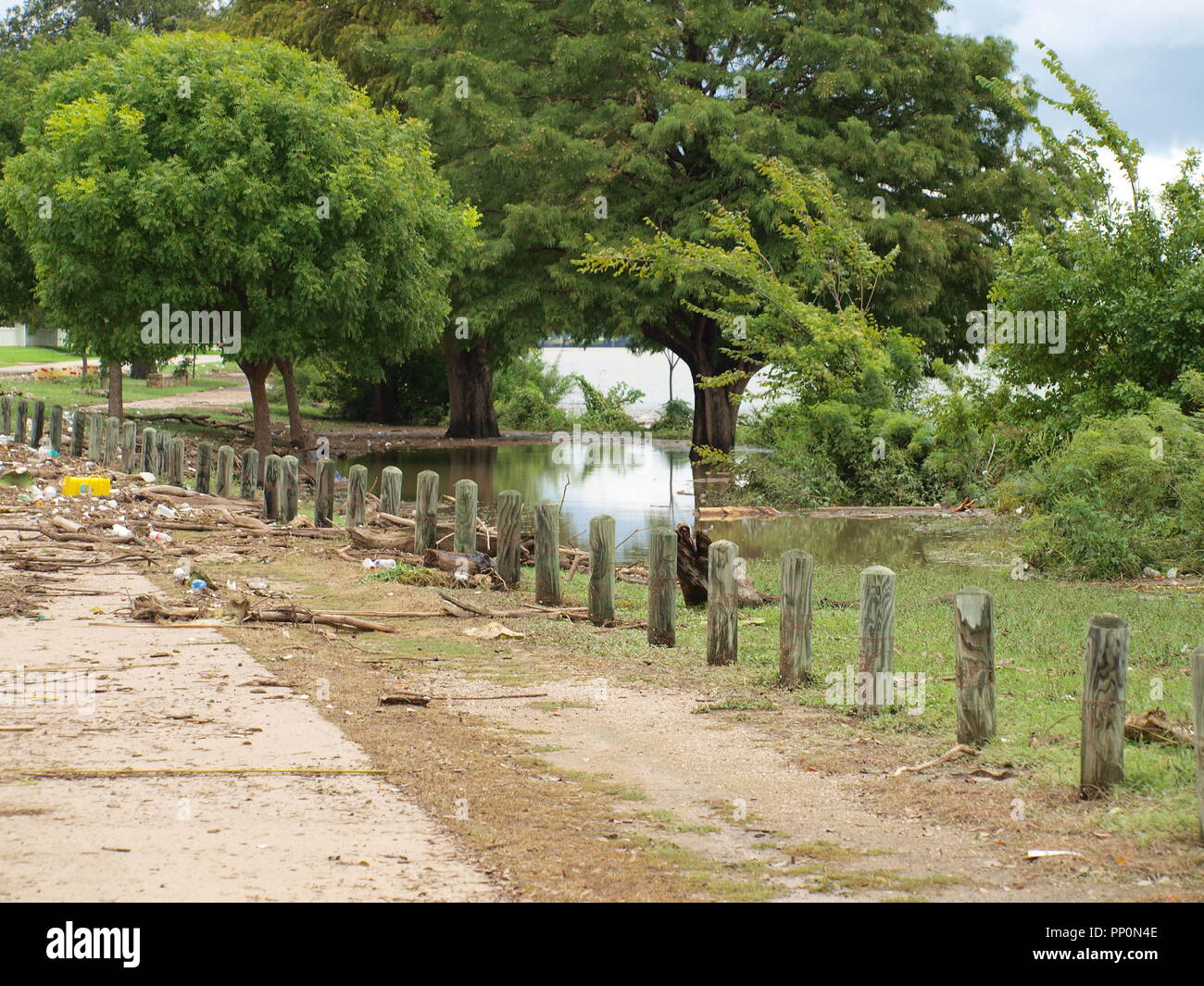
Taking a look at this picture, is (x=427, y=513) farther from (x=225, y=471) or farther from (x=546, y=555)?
(x=225, y=471)

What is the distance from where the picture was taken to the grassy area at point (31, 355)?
66.8 metres

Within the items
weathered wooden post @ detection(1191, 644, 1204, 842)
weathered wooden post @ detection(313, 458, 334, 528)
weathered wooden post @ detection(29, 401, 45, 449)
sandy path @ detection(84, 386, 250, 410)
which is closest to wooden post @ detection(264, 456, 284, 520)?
weathered wooden post @ detection(313, 458, 334, 528)

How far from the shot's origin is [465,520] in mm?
15617

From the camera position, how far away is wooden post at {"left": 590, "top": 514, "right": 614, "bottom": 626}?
41.4 feet

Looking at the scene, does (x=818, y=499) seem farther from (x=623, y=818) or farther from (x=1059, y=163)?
(x=623, y=818)

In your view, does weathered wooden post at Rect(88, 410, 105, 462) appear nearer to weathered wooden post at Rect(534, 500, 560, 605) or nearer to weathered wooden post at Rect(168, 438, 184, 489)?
weathered wooden post at Rect(168, 438, 184, 489)

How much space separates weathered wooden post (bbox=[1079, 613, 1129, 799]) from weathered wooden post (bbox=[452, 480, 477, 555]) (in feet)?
30.5

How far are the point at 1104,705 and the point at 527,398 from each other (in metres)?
47.0

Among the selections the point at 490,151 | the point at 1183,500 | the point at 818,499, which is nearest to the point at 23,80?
the point at 490,151

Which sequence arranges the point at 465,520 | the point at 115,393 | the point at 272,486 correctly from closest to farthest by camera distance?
the point at 465,520, the point at 272,486, the point at 115,393

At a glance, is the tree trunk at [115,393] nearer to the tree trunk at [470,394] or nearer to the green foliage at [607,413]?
the tree trunk at [470,394]

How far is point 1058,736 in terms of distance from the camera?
320 inches

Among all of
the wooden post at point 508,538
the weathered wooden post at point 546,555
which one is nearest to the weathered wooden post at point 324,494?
the wooden post at point 508,538

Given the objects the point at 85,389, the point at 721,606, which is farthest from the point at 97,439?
the point at 85,389
